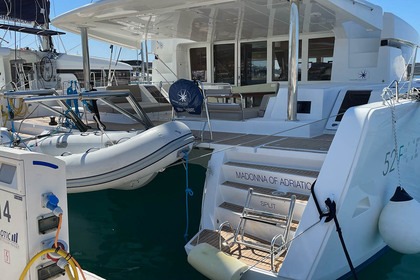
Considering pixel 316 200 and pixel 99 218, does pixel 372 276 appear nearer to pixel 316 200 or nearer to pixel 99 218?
pixel 316 200

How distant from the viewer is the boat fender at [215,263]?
3172 mm

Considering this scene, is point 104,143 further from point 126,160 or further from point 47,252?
point 47,252

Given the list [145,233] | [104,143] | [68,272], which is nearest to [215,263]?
[68,272]

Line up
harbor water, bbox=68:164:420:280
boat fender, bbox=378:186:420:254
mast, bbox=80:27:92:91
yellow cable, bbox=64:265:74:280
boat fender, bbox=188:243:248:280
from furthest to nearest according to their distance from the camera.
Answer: mast, bbox=80:27:92:91
harbor water, bbox=68:164:420:280
boat fender, bbox=378:186:420:254
boat fender, bbox=188:243:248:280
yellow cable, bbox=64:265:74:280

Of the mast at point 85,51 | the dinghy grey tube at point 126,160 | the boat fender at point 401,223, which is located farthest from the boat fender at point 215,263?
the mast at point 85,51

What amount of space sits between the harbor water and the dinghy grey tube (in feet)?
2.84

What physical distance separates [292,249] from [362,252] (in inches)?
33.0

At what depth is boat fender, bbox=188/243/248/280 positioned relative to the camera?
10.4 ft

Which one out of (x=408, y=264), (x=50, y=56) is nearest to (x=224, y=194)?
(x=408, y=264)

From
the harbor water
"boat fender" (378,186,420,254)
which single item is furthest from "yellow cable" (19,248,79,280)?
"boat fender" (378,186,420,254)

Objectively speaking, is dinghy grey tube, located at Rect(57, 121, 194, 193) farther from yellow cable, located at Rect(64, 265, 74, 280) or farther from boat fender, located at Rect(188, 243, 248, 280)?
yellow cable, located at Rect(64, 265, 74, 280)

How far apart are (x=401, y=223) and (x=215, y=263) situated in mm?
1630

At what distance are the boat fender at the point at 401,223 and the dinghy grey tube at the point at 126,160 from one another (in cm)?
A: 211

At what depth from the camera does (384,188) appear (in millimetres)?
3691
